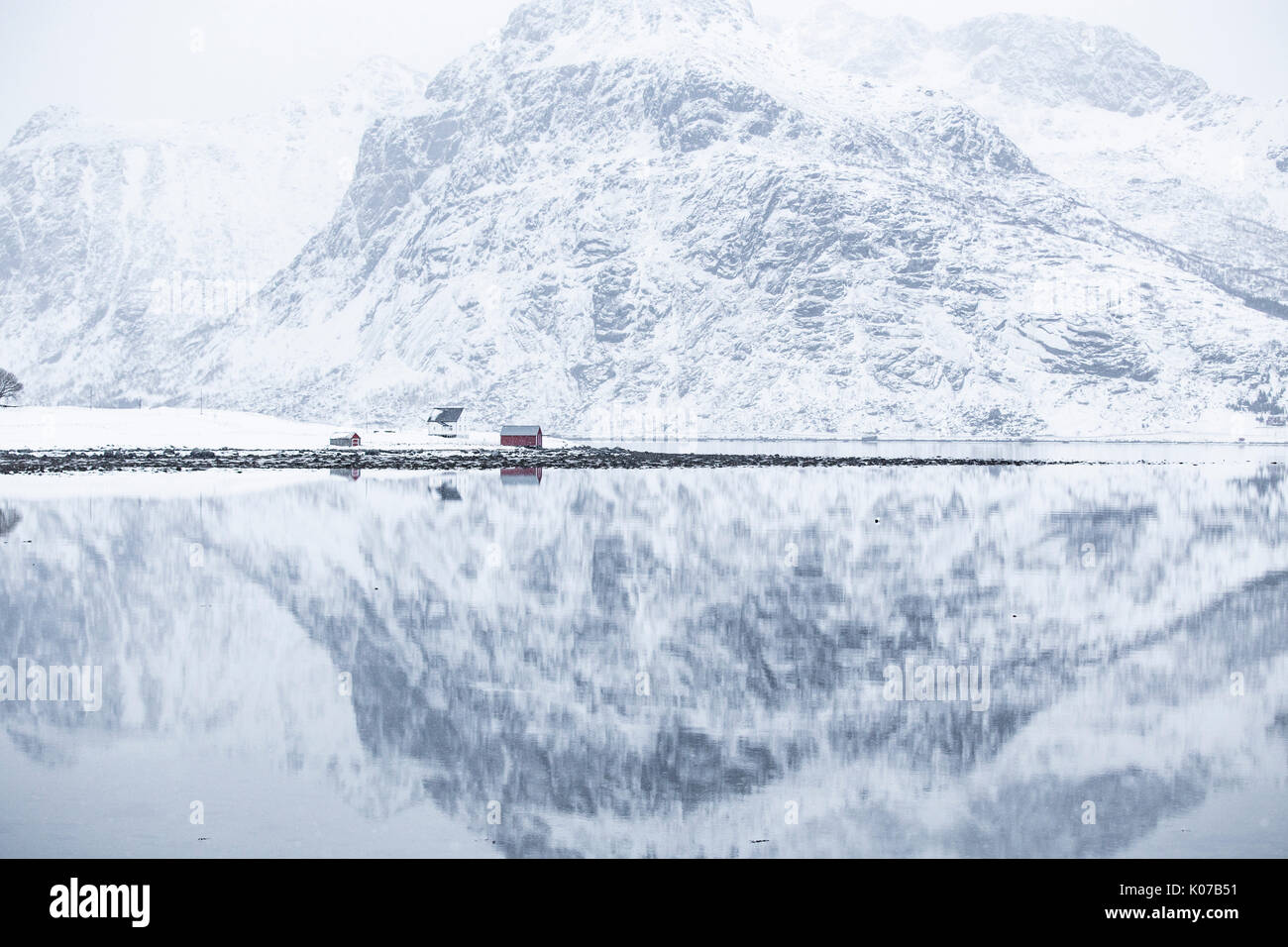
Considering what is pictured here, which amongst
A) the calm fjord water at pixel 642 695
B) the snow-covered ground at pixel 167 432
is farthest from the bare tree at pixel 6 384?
the calm fjord water at pixel 642 695

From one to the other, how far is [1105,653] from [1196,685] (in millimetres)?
2704

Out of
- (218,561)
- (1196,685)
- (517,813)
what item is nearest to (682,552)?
(218,561)

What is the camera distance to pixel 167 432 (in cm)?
14000

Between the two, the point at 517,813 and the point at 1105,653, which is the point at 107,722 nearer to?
the point at 517,813

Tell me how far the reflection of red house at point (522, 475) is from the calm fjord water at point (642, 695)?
127ft

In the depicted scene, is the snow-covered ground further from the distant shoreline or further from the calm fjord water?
the calm fjord water

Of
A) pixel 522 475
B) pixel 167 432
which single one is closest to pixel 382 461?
pixel 522 475

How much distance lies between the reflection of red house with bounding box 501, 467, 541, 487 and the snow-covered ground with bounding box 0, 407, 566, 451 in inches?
1516

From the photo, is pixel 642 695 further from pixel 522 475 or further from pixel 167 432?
pixel 167 432

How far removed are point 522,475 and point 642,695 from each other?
7439cm

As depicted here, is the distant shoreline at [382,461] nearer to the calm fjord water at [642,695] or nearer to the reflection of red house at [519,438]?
the reflection of red house at [519,438]

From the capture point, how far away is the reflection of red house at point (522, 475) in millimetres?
87550

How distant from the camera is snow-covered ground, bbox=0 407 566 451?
13138 centimetres

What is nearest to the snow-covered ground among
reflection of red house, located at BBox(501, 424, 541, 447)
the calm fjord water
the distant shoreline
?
reflection of red house, located at BBox(501, 424, 541, 447)
